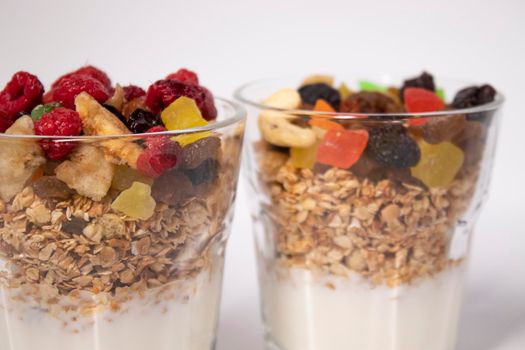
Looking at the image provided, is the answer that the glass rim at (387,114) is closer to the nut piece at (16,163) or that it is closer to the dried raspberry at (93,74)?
the dried raspberry at (93,74)

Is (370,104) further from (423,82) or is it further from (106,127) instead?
(106,127)

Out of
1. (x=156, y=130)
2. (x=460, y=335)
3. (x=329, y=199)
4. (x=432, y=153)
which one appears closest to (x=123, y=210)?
(x=156, y=130)

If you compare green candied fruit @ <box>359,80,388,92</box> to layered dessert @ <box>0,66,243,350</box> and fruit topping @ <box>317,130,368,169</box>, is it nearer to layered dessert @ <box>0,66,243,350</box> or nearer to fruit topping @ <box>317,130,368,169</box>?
fruit topping @ <box>317,130,368,169</box>

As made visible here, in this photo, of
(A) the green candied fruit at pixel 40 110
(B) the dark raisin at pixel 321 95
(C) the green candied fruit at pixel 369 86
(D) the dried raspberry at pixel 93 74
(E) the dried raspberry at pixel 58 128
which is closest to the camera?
(E) the dried raspberry at pixel 58 128

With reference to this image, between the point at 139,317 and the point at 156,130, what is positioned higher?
the point at 156,130

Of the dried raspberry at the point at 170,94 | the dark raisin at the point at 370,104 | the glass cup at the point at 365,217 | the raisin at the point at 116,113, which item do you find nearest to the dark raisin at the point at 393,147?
the glass cup at the point at 365,217

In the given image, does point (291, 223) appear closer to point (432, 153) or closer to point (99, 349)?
point (432, 153)
